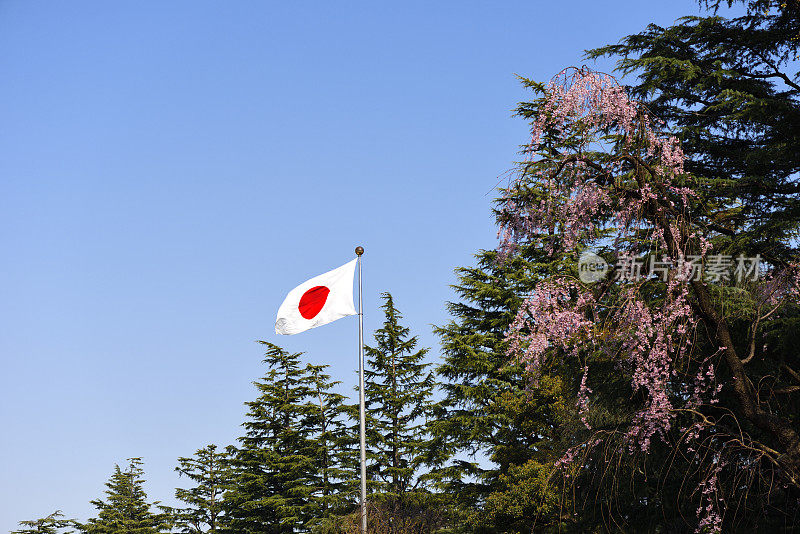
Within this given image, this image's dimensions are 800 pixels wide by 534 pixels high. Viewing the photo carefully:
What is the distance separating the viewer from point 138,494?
135ft

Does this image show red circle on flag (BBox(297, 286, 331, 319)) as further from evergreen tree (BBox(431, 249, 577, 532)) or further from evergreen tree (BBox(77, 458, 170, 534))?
evergreen tree (BBox(77, 458, 170, 534))

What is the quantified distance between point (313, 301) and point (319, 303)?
14cm

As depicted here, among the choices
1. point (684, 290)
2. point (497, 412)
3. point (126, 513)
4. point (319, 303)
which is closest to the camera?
point (684, 290)

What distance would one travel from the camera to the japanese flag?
15250 mm

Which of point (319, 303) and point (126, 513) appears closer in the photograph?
point (319, 303)

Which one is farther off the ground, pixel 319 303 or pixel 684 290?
pixel 319 303

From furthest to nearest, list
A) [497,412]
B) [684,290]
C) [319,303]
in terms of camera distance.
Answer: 1. [497,412]
2. [319,303]
3. [684,290]

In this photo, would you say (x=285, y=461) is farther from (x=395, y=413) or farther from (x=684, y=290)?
(x=684, y=290)

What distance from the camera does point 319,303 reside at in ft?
50.4

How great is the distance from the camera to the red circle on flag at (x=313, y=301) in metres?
15.3

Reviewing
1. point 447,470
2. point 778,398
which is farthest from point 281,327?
point 447,470

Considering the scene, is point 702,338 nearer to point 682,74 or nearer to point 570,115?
point 570,115

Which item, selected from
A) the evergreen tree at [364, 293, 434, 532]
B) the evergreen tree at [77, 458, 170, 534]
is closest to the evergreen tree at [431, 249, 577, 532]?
the evergreen tree at [364, 293, 434, 532]

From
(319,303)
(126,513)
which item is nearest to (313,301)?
(319,303)
